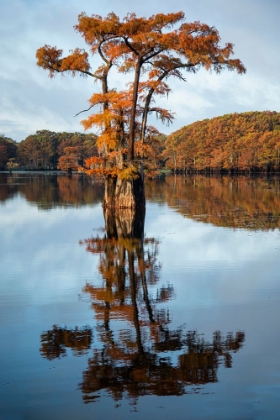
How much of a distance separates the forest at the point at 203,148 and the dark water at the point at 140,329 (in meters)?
59.3

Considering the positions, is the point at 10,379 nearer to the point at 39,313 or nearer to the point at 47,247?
the point at 39,313

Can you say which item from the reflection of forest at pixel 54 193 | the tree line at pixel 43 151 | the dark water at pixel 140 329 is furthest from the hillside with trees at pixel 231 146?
the dark water at pixel 140 329

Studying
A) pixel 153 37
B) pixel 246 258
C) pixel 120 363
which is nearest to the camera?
pixel 120 363

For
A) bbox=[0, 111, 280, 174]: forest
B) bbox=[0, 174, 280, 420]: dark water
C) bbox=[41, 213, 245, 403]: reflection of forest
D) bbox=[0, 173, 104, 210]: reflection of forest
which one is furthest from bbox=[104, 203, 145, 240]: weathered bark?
bbox=[0, 111, 280, 174]: forest

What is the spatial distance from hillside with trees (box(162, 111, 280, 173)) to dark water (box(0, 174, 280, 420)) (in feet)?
221

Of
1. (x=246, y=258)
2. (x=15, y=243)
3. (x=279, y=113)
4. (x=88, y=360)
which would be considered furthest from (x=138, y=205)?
(x=279, y=113)

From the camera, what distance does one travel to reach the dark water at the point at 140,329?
392 cm

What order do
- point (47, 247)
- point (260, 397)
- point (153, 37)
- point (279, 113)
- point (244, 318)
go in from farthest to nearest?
point (279, 113)
point (153, 37)
point (47, 247)
point (244, 318)
point (260, 397)

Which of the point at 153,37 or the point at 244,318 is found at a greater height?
the point at 153,37

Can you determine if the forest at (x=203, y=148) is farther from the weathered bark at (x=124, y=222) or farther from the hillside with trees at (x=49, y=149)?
the weathered bark at (x=124, y=222)

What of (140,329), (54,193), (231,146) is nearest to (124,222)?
(140,329)

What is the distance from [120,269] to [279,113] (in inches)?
3978

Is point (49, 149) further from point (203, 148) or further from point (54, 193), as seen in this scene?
point (54, 193)

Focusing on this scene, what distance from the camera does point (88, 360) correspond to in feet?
15.2
